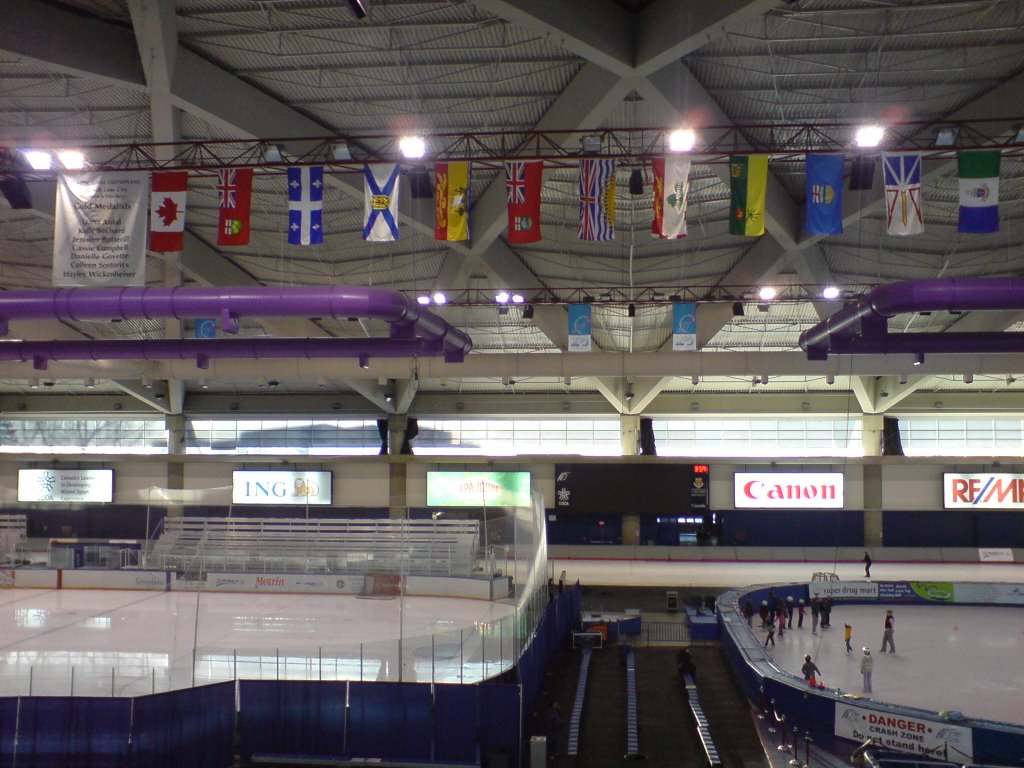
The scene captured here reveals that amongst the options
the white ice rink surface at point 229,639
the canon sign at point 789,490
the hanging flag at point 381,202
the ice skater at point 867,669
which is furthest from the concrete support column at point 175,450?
the ice skater at point 867,669

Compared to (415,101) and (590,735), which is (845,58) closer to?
(415,101)

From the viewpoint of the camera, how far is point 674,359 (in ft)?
109

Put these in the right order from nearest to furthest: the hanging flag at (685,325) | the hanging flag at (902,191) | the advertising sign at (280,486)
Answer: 1. the hanging flag at (902,191)
2. the hanging flag at (685,325)
3. the advertising sign at (280,486)

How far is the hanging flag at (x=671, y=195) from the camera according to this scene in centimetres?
1666

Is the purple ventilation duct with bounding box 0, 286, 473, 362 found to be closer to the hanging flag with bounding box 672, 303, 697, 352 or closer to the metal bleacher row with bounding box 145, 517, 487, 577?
the hanging flag with bounding box 672, 303, 697, 352

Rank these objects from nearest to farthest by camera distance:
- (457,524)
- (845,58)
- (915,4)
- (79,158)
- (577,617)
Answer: (915,4) < (845,58) < (79,158) < (577,617) < (457,524)

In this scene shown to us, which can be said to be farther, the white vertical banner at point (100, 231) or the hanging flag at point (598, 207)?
the hanging flag at point (598, 207)

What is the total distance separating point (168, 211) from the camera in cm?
1845

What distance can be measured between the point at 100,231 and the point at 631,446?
2985cm

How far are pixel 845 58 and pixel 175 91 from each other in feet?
47.4

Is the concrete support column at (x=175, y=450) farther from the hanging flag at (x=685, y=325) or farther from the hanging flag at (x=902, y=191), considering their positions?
the hanging flag at (x=902, y=191)

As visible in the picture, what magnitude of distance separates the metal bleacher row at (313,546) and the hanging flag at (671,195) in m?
14.0

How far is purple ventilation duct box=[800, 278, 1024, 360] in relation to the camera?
18.6 metres

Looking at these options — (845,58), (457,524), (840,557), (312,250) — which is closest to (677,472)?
(840,557)
